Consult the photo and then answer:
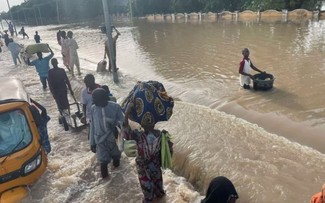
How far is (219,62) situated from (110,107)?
33.2 feet

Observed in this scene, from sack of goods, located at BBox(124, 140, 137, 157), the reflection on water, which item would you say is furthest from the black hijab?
the reflection on water

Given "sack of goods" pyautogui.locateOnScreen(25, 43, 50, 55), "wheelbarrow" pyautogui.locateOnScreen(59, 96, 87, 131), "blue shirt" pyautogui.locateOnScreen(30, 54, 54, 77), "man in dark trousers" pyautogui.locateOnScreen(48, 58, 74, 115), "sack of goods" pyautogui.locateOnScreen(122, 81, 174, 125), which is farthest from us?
"sack of goods" pyautogui.locateOnScreen(25, 43, 50, 55)

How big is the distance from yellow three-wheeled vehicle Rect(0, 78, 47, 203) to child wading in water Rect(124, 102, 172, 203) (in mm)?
1753

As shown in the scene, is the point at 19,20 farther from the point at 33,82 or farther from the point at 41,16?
the point at 33,82

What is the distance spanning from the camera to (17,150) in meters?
5.04

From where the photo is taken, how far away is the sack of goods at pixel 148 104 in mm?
4297

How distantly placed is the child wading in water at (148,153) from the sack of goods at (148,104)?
0.06m

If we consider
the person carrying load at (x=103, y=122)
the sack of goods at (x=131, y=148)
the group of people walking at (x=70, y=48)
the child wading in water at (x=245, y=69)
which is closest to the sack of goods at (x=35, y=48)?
the group of people walking at (x=70, y=48)

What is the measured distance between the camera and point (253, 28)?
24328 millimetres

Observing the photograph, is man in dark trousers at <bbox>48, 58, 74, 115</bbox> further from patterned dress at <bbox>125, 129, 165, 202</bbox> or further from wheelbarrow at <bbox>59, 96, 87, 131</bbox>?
patterned dress at <bbox>125, 129, 165, 202</bbox>

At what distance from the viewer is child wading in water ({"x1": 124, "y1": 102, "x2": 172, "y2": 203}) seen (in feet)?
14.2

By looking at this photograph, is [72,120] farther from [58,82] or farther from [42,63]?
[42,63]

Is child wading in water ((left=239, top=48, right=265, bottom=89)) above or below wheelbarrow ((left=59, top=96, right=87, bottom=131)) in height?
above

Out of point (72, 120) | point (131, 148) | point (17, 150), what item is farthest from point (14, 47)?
point (131, 148)
